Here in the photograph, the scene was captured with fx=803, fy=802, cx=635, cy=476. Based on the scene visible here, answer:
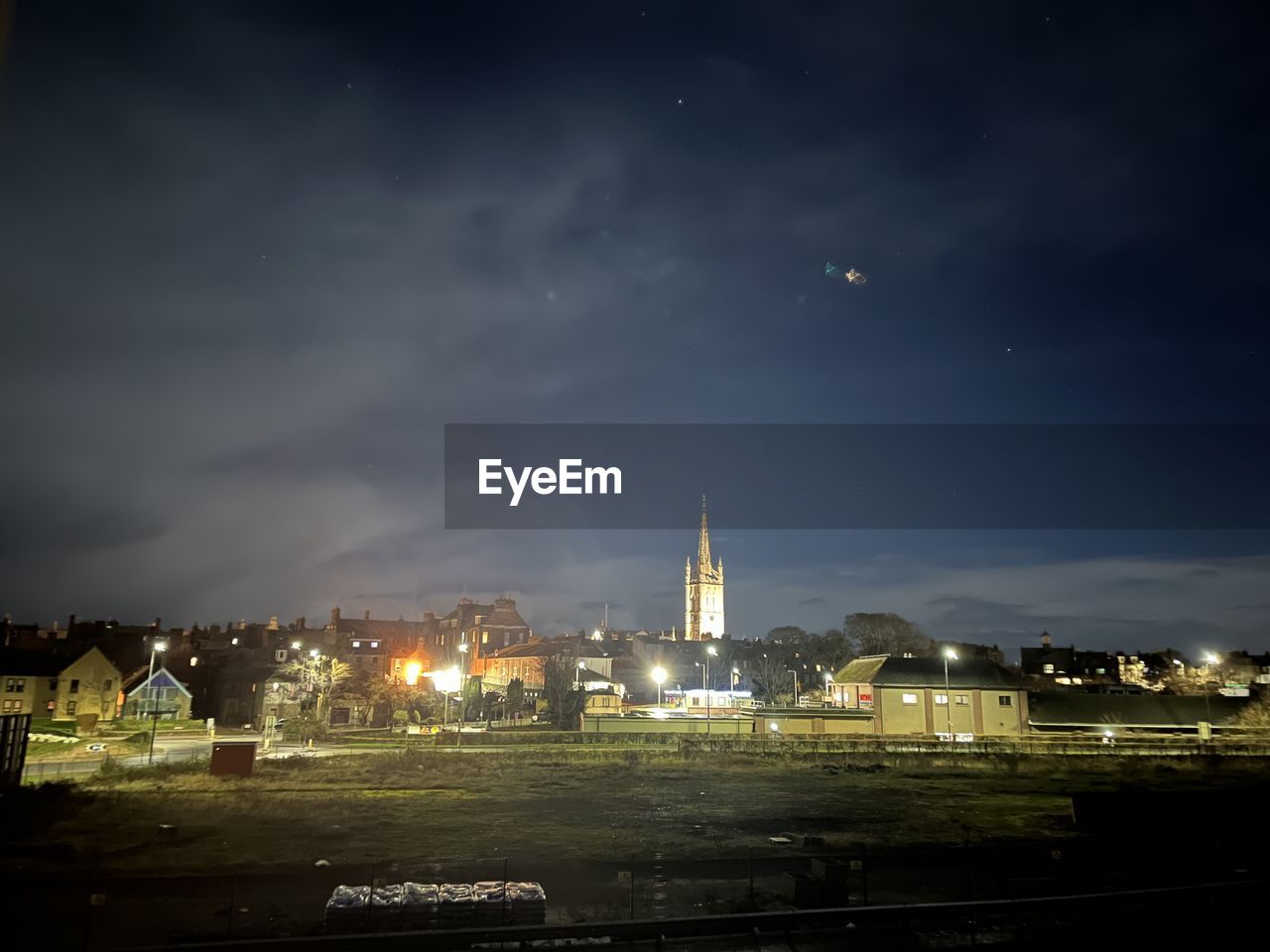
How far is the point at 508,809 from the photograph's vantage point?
30.6m

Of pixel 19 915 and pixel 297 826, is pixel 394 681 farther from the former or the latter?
pixel 19 915

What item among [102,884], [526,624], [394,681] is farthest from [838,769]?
[526,624]

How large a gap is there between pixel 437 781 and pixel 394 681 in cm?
5254

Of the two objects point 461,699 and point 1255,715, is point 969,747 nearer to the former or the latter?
point 461,699

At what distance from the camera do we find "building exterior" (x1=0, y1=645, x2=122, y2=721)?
64875 millimetres

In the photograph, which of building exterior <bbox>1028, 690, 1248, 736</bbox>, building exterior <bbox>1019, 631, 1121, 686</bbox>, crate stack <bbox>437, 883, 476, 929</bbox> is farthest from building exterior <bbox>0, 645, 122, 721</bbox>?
building exterior <bbox>1019, 631, 1121, 686</bbox>

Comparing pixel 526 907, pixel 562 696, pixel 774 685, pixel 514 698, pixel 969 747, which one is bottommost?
pixel 774 685

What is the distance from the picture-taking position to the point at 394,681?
8662 cm

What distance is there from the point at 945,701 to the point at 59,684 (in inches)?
2938

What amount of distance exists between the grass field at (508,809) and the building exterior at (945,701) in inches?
929

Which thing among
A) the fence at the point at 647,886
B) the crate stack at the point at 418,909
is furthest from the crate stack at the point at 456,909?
the fence at the point at 647,886

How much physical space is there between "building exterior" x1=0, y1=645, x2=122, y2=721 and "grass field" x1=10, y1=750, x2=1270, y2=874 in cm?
3876

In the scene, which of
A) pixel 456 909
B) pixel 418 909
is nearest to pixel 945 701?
pixel 456 909

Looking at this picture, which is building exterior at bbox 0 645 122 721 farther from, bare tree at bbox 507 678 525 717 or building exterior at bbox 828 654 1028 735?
building exterior at bbox 828 654 1028 735
